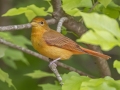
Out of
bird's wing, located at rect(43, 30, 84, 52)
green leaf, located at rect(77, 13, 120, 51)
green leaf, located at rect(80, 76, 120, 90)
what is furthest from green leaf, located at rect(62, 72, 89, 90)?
bird's wing, located at rect(43, 30, 84, 52)

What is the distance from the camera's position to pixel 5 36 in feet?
12.7

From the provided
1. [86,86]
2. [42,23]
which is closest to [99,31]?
[86,86]

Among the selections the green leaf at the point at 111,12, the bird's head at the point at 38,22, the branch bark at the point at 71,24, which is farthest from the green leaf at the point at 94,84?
the bird's head at the point at 38,22

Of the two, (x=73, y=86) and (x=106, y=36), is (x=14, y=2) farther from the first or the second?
(x=106, y=36)

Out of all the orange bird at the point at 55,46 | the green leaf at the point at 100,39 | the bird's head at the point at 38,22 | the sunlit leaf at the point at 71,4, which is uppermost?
the green leaf at the point at 100,39

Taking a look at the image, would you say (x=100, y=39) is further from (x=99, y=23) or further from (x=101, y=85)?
(x=101, y=85)

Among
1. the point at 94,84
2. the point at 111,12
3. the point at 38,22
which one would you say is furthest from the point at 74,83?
the point at 38,22

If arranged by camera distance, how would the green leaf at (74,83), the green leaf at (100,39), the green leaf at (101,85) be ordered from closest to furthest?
the green leaf at (100,39), the green leaf at (101,85), the green leaf at (74,83)

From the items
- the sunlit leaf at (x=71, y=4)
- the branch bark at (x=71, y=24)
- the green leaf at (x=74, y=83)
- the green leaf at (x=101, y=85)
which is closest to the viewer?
the green leaf at (x=101, y=85)

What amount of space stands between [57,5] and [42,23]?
0.83m

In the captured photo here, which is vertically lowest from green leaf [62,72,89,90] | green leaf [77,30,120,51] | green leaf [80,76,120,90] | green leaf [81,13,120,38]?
green leaf [62,72,89,90]

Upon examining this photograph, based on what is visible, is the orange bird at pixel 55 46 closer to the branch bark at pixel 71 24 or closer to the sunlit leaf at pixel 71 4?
the branch bark at pixel 71 24

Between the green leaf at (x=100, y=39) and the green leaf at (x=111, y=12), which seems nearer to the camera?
the green leaf at (x=100, y=39)

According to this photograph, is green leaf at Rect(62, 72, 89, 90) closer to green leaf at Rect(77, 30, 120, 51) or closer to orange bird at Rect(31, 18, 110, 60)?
green leaf at Rect(77, 30, 120, 51)
